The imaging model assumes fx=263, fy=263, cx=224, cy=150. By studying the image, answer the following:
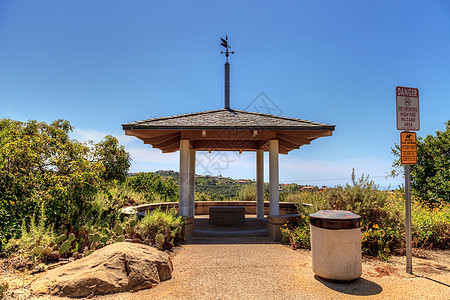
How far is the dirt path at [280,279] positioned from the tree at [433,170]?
535 centimetres

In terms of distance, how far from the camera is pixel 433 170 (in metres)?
11.3

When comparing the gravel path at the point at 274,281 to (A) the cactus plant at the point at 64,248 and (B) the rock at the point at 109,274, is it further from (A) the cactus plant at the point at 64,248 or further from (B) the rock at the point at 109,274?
(A) the cactus plant at the point at 64,248

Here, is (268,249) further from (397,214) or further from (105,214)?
(105,214)

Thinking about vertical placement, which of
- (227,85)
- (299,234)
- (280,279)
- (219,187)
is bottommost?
(219,187)

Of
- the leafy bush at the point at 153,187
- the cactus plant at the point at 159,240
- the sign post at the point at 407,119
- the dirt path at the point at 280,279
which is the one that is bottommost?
the dirt path at the point at 280,279

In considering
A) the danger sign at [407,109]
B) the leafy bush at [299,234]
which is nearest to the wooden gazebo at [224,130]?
the leafy bush at [299,234]

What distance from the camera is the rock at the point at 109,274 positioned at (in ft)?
12.1

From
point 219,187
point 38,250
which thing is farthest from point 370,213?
point 219,187

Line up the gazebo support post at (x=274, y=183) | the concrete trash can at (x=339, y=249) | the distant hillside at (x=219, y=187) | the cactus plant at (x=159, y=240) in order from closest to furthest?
the concrete trash can at (x=339, y=249)
the cactus plant at (x=159, y=240)
the gazebo support post at (x=274, y=183)
the distant hillside at (x=219, y=187)

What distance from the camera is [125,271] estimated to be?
4023mm

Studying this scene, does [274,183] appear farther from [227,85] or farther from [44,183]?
[44,183]

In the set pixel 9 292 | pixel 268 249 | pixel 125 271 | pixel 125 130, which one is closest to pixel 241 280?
pixel 125 271

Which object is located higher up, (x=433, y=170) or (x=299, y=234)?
(x=433, y=170)

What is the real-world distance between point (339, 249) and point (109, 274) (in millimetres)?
3531
